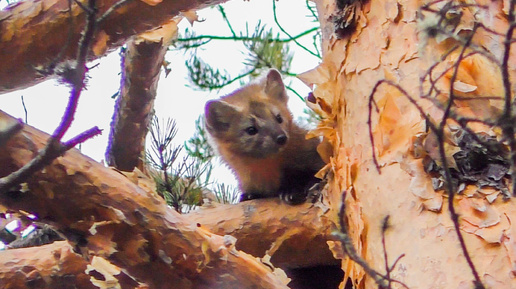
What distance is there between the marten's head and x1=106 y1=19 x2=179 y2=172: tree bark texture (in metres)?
0.56

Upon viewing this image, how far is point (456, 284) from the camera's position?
3.60ft

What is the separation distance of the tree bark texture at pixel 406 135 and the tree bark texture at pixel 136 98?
78 cm

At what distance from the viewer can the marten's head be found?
2.93 meters

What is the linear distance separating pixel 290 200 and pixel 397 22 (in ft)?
2.86

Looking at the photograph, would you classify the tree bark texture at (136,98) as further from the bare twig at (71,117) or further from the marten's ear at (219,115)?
the bare twig at (71,117)

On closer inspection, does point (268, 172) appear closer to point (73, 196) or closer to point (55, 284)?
point (55, 284)

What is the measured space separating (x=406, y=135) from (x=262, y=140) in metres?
1.57

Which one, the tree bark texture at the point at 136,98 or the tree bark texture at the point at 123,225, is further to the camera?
the tree bark texture at the point at 136,98

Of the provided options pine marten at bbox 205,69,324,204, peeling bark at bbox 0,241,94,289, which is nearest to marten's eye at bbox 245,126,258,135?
pine marten at bbox 205,69,324,204

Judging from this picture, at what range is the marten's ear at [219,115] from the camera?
3.07 meters

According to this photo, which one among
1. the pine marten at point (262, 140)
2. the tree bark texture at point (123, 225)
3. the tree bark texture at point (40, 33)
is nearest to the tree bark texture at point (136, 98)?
the tree bark texture at point (40, 33)

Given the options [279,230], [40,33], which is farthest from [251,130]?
[40,33]

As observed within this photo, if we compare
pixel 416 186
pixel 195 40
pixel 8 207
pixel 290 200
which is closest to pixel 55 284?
pixel 8 207

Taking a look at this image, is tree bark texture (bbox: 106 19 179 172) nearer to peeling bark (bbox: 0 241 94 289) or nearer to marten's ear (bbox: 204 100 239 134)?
marten's ear (bbox: 204 100 239 134)
